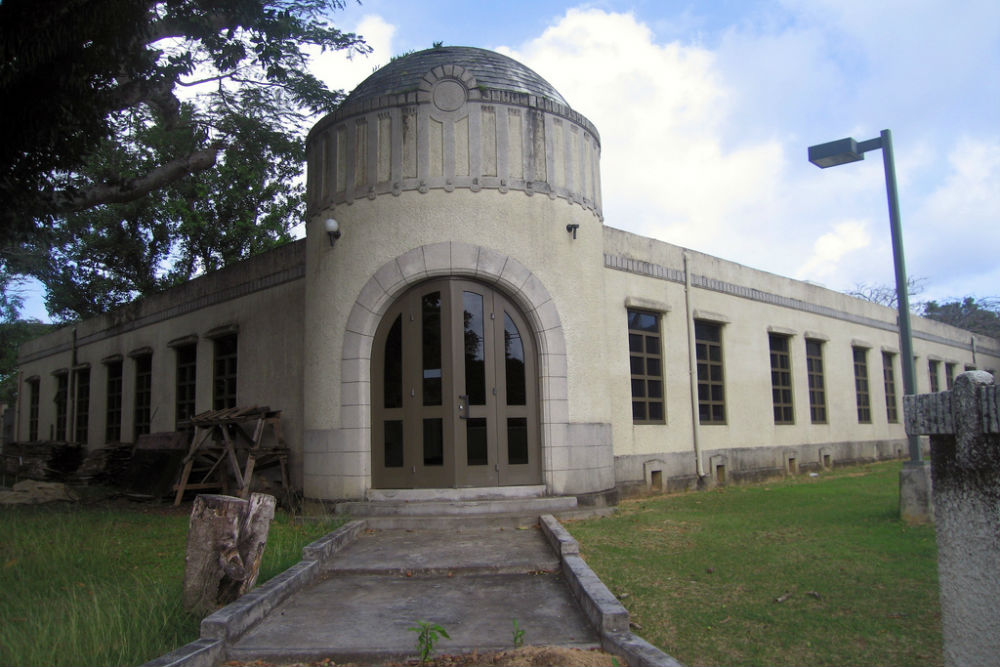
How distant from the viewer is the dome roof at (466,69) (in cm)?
1020

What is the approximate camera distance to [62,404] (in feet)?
69.1

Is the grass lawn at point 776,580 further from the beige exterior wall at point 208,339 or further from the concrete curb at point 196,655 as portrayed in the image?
the beige exterior wall at point 208,339

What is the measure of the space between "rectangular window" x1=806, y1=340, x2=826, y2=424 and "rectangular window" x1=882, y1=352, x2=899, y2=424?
341cm

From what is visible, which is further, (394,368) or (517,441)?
(394,368)

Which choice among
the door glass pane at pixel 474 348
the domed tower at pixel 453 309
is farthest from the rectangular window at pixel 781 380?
the door glass pane at pixel 474 348

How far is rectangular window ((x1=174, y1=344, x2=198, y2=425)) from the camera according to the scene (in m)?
15.0

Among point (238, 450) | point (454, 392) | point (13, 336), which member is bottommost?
point (238, 450)

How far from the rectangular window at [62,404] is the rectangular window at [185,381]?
731 cm

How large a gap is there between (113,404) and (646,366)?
13.2 m

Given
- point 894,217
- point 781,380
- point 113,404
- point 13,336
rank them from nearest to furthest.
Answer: point 894,217, point 781,380, point 113,404, point 13,336

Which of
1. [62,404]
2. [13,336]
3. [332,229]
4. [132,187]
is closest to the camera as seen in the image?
[332,229]

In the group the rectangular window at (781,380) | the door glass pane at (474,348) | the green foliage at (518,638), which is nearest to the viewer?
the green foliage at (518,638)

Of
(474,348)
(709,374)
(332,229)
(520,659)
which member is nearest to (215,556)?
(520,659)

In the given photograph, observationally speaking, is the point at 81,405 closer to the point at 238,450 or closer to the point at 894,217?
the point at 238,450
